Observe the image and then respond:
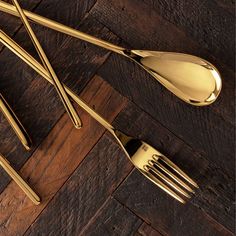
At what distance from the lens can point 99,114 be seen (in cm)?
63

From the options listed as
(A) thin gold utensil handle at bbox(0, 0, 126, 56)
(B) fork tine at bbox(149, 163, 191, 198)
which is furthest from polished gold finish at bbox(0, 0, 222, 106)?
(B) fork tine at bbox(149, 163, 191, 198)

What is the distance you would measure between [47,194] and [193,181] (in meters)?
0.20

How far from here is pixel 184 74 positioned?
2.02 feet

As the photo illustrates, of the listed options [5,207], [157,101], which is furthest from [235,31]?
[5,207]

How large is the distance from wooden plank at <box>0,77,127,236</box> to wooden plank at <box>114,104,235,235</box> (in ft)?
0.20

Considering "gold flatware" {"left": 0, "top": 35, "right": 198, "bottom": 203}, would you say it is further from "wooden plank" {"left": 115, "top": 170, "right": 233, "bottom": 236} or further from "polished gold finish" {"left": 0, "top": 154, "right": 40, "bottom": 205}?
"polished gold finish" {"left": 0, "top": 154, "right": 40, "bottom": 205}

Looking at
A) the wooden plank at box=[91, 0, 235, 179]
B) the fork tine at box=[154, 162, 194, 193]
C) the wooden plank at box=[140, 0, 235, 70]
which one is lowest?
the fork tine at box=[154, 162, 194, 193]

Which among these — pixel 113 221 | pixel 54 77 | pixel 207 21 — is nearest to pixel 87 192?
pixel 113 221

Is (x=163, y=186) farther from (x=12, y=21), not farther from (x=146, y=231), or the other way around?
(x=12, y=21)

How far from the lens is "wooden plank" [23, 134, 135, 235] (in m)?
0.63

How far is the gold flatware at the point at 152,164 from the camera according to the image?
1.97 feet

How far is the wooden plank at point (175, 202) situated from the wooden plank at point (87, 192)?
0.07 ft

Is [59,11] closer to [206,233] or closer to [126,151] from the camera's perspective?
[126,151]

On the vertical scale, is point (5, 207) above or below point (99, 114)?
below
